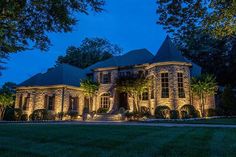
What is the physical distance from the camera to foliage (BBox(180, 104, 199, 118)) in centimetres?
1854

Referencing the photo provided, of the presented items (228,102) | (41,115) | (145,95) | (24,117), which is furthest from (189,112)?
(24,117)

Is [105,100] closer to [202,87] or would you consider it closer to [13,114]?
[13,114]

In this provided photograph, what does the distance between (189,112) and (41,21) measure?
1486cm

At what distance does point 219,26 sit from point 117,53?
3774 cm

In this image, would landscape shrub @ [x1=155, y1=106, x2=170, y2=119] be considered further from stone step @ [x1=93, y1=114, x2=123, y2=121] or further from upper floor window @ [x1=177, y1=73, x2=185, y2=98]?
stone step @ [x1=93, y1=114, x2=123, y2=121]

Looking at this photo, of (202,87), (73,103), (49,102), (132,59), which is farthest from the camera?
(132,59)

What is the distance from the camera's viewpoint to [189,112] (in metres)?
18.7

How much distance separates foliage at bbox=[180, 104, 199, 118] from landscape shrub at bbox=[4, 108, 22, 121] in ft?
56.1

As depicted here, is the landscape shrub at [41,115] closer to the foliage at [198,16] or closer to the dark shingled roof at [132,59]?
the dark shingled roof at [132,59]

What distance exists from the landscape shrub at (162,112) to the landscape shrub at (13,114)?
14900 millimetres

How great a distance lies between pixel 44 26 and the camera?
847 centimetres

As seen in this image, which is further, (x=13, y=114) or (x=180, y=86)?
(x=13, y=114)

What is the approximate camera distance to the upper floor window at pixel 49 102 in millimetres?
23094

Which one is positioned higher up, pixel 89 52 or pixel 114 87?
pixel 89 52
